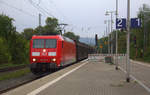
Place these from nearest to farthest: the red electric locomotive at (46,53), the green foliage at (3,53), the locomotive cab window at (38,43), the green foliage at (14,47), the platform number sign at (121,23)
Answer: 1. the platform number sign at (121,23)
2. the red electric locomotive at (46,53)
3. the locomotive cab window at (38,43)
4. the green foliage at (3,53)
5. the green foliage at (14,47)

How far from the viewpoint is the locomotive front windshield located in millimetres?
16750

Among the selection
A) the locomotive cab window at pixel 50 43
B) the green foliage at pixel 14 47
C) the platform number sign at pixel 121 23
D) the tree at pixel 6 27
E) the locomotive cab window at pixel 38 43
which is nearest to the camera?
the platform number sign at pixel 121 23

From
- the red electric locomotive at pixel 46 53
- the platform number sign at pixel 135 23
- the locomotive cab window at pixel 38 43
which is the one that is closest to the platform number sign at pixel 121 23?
the platform number sign at pixel 135 23

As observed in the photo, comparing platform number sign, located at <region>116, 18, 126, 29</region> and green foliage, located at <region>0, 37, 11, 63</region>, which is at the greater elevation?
platform number sign, located at <region>116, 18, 126, 29</region>

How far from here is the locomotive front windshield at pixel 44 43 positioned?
55.0 feet

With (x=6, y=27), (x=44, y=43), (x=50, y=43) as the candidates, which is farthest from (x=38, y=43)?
(x=6, y=27)

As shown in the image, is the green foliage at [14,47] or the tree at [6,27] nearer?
the green foliage at [14,47]

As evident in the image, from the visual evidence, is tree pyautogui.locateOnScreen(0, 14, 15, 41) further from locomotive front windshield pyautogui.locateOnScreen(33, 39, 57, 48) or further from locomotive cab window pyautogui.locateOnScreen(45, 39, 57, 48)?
locomotive cab window pyautogui.locateOnScreen(45, 39, 57, 48)

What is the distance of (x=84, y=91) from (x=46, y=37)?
8.97m

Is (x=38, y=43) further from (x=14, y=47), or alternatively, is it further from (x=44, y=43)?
(x=14, y=47)

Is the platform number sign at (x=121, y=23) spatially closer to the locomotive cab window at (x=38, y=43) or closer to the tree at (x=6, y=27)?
the locomotive cab window at (x=38, y=43)

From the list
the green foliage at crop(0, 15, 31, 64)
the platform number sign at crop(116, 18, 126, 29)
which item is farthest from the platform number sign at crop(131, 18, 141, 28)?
the green foliage at crop(0, 15, 31, 64)

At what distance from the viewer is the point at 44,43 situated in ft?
55.7

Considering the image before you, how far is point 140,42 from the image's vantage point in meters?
60.6
